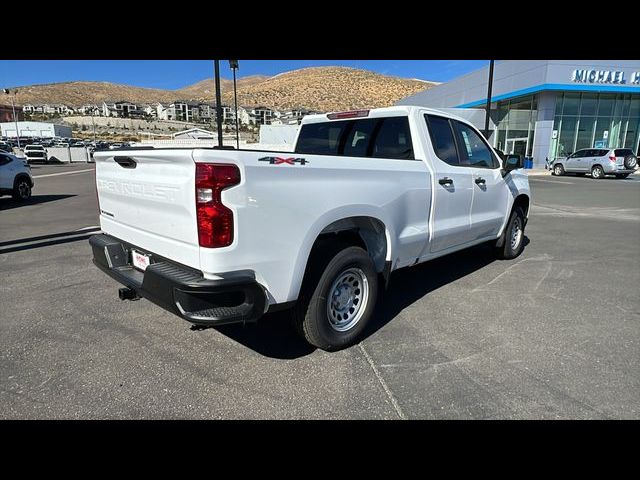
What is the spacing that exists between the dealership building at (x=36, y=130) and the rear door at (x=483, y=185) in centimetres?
9165

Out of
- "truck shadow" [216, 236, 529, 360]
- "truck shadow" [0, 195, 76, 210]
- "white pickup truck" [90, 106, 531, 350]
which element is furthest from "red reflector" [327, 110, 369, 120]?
"truck shadow" [0, 195, 76, 210]

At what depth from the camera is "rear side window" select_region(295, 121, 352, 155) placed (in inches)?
177

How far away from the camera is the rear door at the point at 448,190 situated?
13.4ft

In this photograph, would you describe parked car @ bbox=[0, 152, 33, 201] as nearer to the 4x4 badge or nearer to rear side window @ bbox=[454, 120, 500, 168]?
the 4x4 badge

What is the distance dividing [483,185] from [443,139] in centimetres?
92

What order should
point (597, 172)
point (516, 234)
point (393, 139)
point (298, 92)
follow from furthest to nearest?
point (298, 92) → point (597, 172) → point (516, 234) → point (393, 139)

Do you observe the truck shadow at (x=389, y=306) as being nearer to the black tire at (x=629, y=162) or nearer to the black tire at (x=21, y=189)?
the black tire at (x=21, y=189)

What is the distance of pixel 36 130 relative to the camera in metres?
81.0

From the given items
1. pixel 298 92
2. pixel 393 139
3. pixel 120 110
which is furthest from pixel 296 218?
pixel 120 110

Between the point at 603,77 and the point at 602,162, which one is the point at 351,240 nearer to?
the point at 602,162

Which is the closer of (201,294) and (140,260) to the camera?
(201,294)
